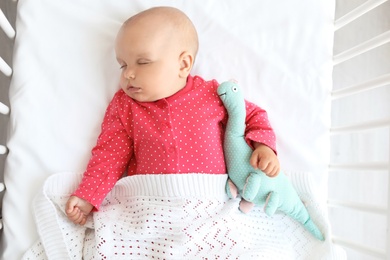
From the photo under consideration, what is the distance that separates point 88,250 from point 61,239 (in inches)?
2.3

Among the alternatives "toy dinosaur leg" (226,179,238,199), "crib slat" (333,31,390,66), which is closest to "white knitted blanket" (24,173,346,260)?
"toy dinosaur leg" (226,179,238,199)

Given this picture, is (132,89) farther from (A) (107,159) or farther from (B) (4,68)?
(B) (4,68)

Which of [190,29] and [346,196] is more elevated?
[190,29]

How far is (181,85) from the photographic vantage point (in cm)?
103

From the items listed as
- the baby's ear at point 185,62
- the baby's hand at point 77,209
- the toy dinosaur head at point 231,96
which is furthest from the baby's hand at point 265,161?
the baby's hand at point 77,209

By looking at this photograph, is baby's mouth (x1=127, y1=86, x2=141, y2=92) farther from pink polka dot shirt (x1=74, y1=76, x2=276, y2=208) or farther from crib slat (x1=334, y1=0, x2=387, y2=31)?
crib slat (x1=334, y1=0, x2=387, y2=31)

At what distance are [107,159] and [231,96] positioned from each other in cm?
30

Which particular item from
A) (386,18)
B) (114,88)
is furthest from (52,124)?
(386,18)

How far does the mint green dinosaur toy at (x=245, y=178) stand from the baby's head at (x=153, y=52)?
0.12m

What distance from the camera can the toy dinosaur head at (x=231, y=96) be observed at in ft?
3.29

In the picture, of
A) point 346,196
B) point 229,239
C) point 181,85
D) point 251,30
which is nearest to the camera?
point 229,239

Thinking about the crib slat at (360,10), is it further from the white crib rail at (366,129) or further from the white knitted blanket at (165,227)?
the white knitted blanket at (165,227)

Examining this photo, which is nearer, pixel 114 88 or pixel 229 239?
pixel 229 239

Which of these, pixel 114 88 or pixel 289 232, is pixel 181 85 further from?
pixel 289 232
